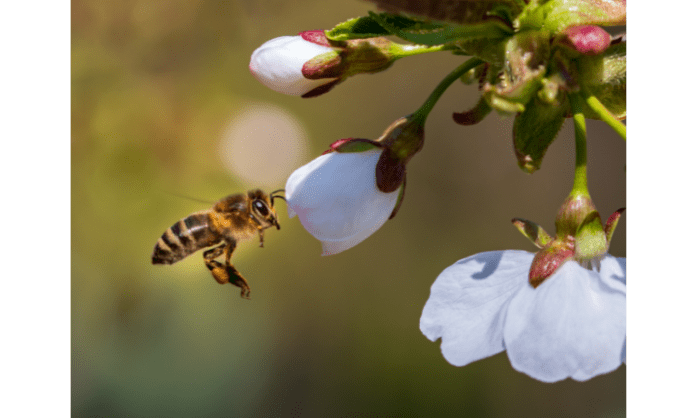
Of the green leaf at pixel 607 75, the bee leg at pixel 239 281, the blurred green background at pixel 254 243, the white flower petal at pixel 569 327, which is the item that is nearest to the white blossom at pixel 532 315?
the white flower petal at pixel 569 327

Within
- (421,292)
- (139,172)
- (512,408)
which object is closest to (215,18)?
(139,172)

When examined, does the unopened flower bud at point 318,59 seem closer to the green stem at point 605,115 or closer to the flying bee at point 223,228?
the green stem at point 605,115

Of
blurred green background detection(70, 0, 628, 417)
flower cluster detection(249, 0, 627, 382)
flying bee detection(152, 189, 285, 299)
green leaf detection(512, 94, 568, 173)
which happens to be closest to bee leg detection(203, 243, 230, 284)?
flying bee detection(152, 189, 285, 299)

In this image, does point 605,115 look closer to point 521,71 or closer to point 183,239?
point 521,71

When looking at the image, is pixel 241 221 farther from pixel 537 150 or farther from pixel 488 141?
pixel 488 141

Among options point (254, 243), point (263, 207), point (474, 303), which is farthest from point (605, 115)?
point (254, 243)

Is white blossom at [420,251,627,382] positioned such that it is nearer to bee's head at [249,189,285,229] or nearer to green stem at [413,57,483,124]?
green stem at [413,57,483,124]
